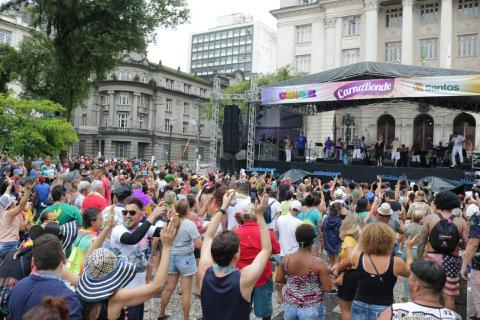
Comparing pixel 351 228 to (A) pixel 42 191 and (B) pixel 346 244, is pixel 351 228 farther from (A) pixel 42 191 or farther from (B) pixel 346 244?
(A) pixel 42 191

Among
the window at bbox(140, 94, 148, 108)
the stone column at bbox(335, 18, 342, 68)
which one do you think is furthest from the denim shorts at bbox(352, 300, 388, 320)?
the window at bbox(140, 94, 148, 108)

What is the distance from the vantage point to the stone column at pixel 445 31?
3347 cm

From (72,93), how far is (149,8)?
6.98 meters

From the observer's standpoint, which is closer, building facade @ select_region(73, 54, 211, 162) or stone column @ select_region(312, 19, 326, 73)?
stone column @ select_region(312, 19, 326, 73)

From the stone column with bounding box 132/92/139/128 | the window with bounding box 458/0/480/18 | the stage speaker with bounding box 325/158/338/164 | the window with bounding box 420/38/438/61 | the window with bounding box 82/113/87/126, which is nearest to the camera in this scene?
the stage speaker with bounding box 325/158/338/164

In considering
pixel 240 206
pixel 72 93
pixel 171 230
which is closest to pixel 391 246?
pixel 171 230

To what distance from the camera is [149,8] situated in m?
22.4

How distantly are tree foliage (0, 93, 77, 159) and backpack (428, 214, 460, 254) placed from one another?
47.2 ft

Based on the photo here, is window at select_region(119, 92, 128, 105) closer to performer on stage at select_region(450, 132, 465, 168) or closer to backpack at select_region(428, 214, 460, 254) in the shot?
performer on stage at select_region(450, 132, 465, 168)

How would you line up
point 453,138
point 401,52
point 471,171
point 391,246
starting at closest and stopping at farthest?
point 391,246 → point 471,171 → point 453,138 → point 401,52

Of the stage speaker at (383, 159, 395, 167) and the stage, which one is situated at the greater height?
the stage speaker at (383, 159, 395, 167)

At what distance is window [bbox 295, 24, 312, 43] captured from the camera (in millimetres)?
41284

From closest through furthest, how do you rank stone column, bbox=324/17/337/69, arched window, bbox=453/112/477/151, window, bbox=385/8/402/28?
arched window, bbox=453/112/477/151
window, bbox=385/8/402/28
stone column, bbox=324/17/337/69

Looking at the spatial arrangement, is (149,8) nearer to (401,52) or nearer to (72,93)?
(72,93)
